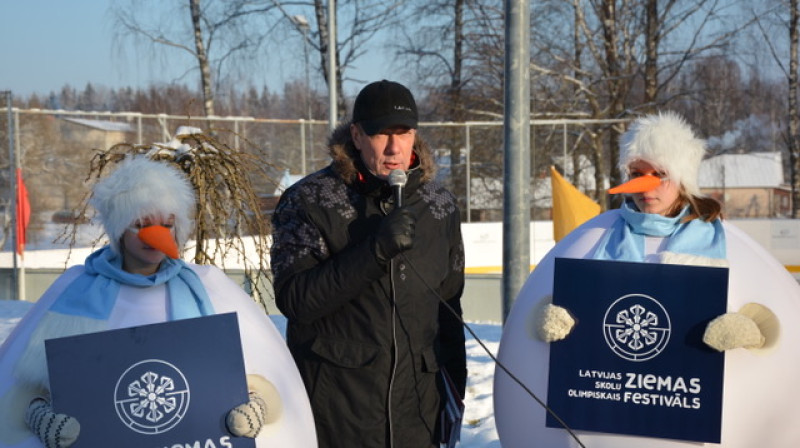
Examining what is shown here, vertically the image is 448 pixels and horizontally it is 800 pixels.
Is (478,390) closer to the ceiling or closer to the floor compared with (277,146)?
closer to the floor

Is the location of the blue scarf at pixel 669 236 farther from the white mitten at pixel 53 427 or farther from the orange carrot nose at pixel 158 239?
the white mitten at pixel 53 427

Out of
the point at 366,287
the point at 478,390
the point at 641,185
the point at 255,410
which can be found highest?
the point at 641,185

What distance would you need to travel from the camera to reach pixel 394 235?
8.93 feet

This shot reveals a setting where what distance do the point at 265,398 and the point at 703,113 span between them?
1975 centimetres

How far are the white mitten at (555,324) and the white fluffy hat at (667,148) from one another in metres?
0.52

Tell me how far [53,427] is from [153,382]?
Answer: 27 cm

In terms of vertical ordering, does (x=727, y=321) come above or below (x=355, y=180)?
below

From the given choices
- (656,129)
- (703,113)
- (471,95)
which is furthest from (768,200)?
(656,129)

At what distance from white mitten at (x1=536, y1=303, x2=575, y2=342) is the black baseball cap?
2.35 ft

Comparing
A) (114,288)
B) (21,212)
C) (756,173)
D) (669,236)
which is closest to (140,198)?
(114,288)

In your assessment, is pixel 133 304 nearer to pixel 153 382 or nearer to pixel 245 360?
pixel 153 382

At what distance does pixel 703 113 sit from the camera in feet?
68.7

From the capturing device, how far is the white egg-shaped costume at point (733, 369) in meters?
2.88

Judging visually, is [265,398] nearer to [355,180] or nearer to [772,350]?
[355,180]
